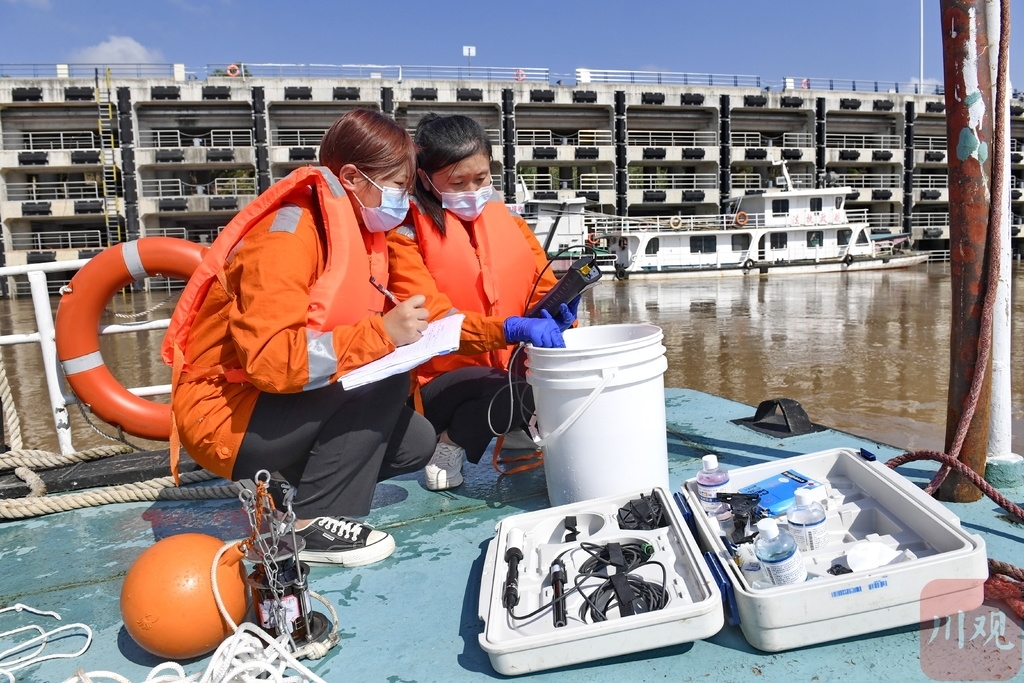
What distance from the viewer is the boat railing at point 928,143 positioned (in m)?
30.8

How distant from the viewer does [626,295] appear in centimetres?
1544

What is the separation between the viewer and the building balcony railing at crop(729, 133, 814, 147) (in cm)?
2927

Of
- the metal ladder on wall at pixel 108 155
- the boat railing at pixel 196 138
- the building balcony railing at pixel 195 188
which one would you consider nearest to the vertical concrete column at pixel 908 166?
the building balcony railing at pixel 195 188

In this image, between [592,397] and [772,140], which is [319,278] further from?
[772,140]

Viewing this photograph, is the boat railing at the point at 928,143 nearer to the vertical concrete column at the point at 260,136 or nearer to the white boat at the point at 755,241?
the white boat at the point at 755,241

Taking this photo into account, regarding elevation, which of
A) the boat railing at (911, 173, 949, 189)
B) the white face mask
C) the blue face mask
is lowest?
the blue face mask

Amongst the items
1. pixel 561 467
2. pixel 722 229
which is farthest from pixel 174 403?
pixel 722 229

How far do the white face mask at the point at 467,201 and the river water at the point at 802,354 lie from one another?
1.36 meters

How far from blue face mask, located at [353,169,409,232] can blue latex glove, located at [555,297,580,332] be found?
515 millimetres

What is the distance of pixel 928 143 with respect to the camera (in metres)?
31.4

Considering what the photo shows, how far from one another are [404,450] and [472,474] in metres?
0.51

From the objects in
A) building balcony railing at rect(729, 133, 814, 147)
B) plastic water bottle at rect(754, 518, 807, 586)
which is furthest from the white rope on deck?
building balcony railing at rect(729, 133, 814, 147)

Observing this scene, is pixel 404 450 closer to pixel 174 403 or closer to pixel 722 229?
pixel 174 403

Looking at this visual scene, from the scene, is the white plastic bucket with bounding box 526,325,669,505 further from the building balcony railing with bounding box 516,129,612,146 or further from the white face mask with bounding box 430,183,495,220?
the building balcony railing with bounding box 516,129,612,146
